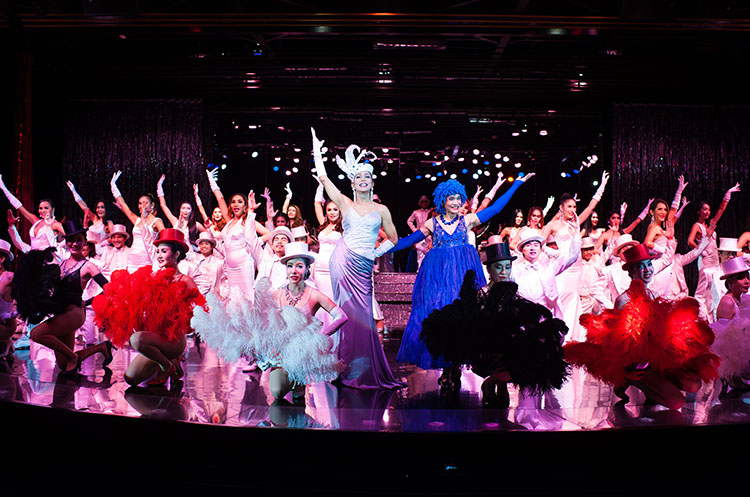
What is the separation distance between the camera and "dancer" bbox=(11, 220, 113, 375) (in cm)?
526

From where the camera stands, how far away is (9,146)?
409 inches

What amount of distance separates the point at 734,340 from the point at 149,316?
390 cm

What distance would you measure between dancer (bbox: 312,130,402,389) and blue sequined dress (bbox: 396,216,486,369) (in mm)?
507

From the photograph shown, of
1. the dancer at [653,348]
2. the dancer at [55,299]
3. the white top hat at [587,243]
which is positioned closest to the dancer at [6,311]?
the dancer at [55,299]

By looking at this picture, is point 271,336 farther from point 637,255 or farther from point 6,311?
point 6,311

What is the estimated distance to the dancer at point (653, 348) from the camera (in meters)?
3.87

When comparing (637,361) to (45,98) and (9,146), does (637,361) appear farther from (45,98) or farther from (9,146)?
(45,98)

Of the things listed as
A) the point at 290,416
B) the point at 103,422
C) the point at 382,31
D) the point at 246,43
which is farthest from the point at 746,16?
the point at 103,422

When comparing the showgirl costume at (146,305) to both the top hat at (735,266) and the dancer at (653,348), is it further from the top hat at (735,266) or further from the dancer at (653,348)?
the top hat at (735,266)

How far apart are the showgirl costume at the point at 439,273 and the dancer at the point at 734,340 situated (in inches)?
67.2

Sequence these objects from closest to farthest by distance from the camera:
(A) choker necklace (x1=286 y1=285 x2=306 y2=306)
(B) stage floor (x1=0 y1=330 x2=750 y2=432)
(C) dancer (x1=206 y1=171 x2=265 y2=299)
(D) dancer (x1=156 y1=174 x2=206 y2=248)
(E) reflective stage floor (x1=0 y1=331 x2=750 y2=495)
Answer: (E) reflective stage floor (x1=0 y1=331 x2=750 y2=495), (B) stage floor (x1=0 y1=330 x2=750 y2=432), (A) choker necklace (x1=286 y1=285 x2=306 y2=306), (C) dancer (x1=206 y1=171 x2=265 y2=299), (D) dancer (x1=156 y1=174 x2=206 y2=248)

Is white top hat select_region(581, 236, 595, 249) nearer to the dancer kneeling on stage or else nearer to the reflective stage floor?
the reflective stage floor

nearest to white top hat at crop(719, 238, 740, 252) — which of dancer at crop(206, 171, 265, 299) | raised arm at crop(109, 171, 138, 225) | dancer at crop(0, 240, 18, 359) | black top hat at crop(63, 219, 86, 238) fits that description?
dancer at crop(206, 171, 265, 299)

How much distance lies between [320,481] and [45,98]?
1065 centimetres
